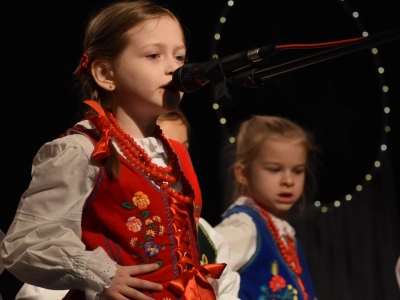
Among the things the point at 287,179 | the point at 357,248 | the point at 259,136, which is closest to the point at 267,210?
the point at 287,179

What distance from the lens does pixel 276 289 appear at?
2664 millimetres

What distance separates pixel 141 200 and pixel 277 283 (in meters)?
1.26

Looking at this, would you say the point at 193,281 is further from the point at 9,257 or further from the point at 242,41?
the point at 242,41

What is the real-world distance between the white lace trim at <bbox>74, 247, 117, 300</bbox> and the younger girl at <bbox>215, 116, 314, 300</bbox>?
4.16ft

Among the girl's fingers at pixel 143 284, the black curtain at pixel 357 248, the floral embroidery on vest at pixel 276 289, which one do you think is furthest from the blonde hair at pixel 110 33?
the black curtain at pixel 357 248

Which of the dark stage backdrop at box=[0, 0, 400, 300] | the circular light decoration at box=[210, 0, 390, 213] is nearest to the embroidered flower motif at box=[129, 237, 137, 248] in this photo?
the dark stage backdrop at box=[0, 0, 400, 300]

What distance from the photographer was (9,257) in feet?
4.61

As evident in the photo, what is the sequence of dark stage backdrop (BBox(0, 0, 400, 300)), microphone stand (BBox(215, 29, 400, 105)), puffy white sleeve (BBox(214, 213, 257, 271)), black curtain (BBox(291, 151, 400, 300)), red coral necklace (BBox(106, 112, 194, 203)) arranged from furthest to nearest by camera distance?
1. black curtain (BBox(291, 151, 400, 300))
2. puffy white sleeve (BBox(214, 213, 257, 271))
3. dark stage backdrop (BBox(0, 0, 400, 300))
4. red coral necklace (BBox(106, 112, 194, 203))
5. microphone stand (BBox(215, 29, 400, 105))

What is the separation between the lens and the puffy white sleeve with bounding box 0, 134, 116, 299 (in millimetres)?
1376

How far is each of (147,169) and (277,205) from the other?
132cm

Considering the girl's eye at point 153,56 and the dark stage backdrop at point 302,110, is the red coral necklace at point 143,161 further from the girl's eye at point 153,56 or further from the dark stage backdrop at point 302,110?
the dark stage backdrop at point 302,110

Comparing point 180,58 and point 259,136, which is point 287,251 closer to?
point 259,136

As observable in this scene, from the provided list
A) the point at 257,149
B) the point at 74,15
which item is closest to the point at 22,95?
the point at 74,15

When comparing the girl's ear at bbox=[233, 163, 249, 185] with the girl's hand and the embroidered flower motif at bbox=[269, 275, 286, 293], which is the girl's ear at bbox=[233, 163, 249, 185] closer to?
the embroidered flower motif at bbox=[269, 275, 286, 293]
